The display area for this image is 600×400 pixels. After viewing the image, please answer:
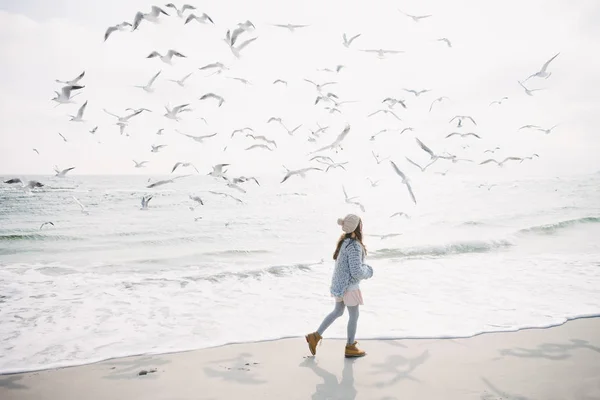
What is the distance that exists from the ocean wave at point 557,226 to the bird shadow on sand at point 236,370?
55.9 ft

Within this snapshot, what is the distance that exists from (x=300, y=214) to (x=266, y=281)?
17.1 meters

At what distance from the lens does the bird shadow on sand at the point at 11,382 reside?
4.71m

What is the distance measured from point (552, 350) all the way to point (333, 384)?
10.0 ft

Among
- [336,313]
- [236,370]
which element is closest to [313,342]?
[336,313]

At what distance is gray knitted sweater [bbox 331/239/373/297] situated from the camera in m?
4.96

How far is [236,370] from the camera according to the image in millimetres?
4961

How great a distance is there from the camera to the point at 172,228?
21422 mm

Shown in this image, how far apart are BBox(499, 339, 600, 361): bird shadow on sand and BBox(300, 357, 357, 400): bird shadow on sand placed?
211cm

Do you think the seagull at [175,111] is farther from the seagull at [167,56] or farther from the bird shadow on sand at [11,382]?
the bird shadow on sand at [11,382]

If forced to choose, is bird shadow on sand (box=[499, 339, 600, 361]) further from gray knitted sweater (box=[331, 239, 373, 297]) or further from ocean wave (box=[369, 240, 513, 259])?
ocean wave (box=[369, 240, 513, 259])

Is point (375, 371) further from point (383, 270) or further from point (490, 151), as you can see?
point (490, 151)

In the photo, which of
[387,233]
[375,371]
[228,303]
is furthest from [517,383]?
[387,233]

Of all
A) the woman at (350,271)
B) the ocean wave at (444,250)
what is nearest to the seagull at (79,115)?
the woman at (350,271)

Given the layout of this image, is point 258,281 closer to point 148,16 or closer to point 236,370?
point 236,370
